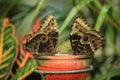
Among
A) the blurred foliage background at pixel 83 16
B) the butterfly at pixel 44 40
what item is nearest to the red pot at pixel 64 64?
the butterfly at pixel 44 40

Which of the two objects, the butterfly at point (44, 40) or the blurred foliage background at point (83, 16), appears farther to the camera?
the blurred foliage background at point (83, 16)

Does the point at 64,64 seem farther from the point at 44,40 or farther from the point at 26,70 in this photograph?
the point at 26,70

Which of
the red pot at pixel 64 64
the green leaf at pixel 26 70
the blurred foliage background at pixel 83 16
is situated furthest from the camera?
the blurred foliage background at pixel 83 16

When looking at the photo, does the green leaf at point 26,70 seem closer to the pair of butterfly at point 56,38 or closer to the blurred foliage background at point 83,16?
the pair of butterfly at point 56,38

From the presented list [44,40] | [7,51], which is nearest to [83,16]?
[7,51]

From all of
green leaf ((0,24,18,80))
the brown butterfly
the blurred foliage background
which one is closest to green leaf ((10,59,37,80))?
green leaf ((0,24,18,80))

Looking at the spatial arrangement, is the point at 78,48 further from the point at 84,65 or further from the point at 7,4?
the point at 7,4

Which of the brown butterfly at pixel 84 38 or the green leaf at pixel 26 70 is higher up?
the brown butterfly at pixel 84 38
